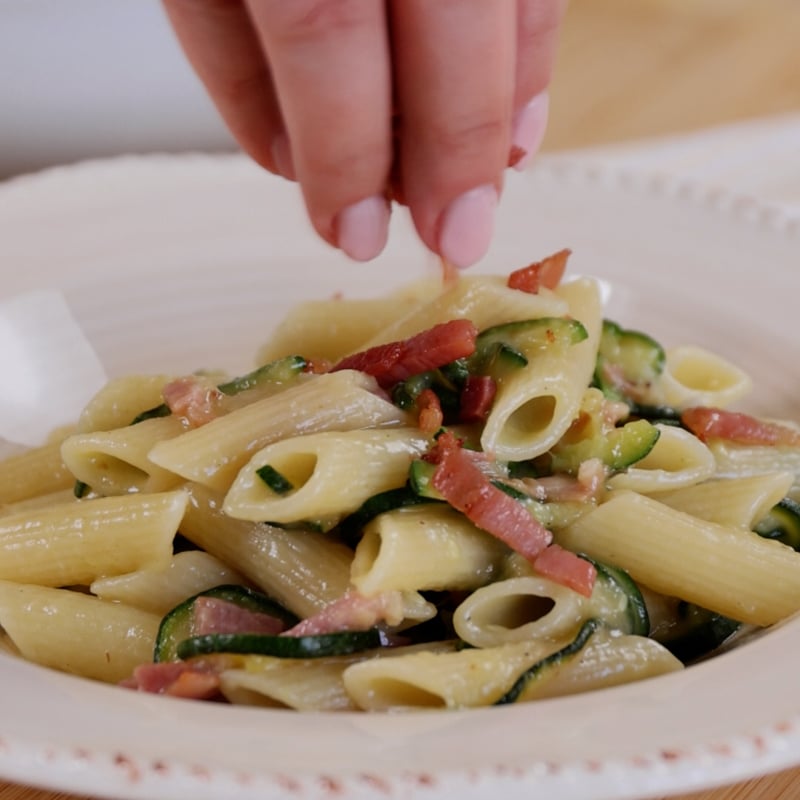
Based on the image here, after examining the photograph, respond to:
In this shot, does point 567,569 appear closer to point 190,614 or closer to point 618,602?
point 618,602

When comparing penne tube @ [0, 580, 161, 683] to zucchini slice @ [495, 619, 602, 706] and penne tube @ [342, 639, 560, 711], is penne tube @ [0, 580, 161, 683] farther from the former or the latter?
zucchini slice @ [495, 619, 602, 706]

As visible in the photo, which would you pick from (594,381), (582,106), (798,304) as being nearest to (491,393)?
(594,381)

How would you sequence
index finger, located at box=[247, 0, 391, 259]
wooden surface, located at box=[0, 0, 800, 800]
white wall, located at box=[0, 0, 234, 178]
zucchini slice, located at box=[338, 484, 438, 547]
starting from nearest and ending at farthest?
index finger, located at box=[247, 0, 391, 259] < zucchini slice, located at box=[338, 484, 438, 547] < white wall, located at box=[0, 0, 234, 178] < wooden surface, located at box=[0, 0, 800, 800]

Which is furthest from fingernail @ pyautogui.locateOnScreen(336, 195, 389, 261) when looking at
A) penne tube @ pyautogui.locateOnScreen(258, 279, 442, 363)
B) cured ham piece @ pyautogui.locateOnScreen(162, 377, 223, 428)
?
penne tube @ pyautogui.locateOnScreen(258, 279, 442, 363)

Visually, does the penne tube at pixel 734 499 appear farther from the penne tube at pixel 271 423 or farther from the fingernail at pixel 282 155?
the fingernail at pixel 282 155

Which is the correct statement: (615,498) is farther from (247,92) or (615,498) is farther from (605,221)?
(605,221)

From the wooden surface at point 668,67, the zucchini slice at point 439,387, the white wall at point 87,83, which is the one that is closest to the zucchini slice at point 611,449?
the zucchini slice at point 439,387
